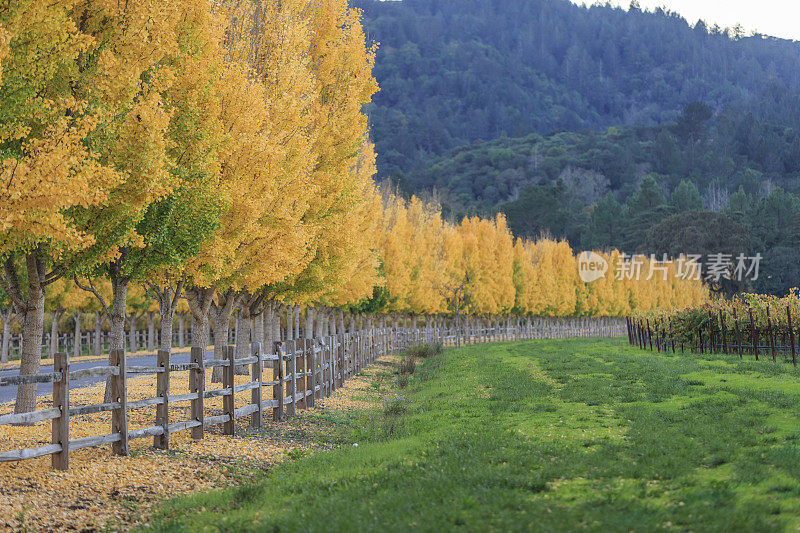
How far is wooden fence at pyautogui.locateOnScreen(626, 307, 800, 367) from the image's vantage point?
1111 inches

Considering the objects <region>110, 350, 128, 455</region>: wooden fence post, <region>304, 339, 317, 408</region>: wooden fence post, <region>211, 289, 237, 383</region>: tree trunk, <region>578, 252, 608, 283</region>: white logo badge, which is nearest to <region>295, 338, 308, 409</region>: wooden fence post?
<region>304, 339, 317, 408</region>: wooden fence post

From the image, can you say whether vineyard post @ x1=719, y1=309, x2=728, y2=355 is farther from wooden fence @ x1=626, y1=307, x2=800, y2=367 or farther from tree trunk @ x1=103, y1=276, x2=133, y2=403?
tree trunk @ x1=103, y1=276, x2=133, y2=403

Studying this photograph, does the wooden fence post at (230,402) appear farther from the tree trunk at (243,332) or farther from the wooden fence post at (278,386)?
the tree trunk at (243,332)

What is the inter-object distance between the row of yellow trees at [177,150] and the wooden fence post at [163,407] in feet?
7.21

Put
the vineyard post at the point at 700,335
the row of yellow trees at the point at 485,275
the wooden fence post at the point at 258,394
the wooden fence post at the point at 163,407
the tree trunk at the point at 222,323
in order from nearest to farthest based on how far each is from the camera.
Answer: the wooden fence post at the point at 163,407 → the wooden fence post at the point at 258,394 → the tree trunk at the point at 222,323 → the vineyard post at the point at 700,335 → the row of yellow trees at the point at 485,275

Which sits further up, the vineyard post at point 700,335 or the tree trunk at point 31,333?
the tree trunk at point 31,333

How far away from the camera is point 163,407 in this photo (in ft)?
38.5

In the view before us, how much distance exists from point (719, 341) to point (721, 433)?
2395 cm

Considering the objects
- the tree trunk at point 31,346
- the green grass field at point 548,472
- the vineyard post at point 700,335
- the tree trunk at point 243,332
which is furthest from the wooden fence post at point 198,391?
the vineyard post at point 700,335

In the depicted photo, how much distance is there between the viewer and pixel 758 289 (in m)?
109

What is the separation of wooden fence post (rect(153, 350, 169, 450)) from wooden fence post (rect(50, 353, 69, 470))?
1.72 meters

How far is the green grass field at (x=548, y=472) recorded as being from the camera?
23.1ft

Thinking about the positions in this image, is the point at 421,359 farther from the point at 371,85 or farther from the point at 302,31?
the point at 302,31

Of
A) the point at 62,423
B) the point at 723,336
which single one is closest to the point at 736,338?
the point at 723,336
